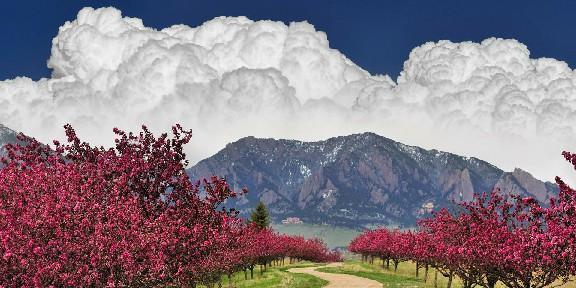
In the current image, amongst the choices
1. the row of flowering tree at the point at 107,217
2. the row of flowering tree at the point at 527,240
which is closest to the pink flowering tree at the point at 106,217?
the row of flowering tree at the point at 107,217

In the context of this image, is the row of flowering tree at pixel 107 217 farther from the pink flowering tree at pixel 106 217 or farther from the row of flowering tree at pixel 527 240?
the row of flowering tree at pixel 527 240

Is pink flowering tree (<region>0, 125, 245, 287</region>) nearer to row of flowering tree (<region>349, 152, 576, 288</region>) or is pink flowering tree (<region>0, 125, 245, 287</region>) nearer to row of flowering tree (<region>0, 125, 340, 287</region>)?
row of flowering tree (<region>0, 125, 340, 287</region>)

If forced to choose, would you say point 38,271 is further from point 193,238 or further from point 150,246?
point 193,238

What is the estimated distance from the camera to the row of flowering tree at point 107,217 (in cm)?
1828

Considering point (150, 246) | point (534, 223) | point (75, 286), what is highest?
point (534, 223)

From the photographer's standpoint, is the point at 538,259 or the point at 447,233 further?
the point at 447,233

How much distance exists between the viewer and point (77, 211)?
19.2 metres

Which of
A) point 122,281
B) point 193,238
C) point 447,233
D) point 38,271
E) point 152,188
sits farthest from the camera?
point 447,233

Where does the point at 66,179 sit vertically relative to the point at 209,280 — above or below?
above

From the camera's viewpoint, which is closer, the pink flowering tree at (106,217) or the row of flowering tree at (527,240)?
the pink flowering tree at (106,217)

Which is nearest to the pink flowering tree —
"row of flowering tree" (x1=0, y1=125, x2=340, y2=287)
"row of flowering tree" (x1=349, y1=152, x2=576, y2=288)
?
"row of flowering tree" (x1=0, y1=125, x2=340, y2=287)

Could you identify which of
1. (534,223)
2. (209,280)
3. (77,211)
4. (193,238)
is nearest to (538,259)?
(534,223)

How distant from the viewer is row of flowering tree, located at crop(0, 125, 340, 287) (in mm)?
18281

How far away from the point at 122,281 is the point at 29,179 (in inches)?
209
